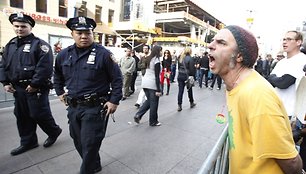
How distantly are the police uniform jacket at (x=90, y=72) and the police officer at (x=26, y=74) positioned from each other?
26.6 inches

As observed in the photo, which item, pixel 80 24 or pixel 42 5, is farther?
pixel 42 5

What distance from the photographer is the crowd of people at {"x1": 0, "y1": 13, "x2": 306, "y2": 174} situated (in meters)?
1.11

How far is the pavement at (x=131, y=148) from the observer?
3.21 metres

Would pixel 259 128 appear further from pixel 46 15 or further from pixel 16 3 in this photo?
pixel 46 15

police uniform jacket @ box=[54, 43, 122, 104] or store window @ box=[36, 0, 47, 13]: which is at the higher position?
store window @ box=[36, 0, 47, 13]

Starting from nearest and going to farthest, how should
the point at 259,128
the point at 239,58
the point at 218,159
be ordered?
the point at 259,128, the point at 239,58, the point at 218,159

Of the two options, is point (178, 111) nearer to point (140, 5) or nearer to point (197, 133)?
point (197, 133)

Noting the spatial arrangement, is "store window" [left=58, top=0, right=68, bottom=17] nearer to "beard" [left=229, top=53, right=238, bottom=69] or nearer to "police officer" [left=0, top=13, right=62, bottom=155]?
"police officer" [left=0, top=13, right=62, bottom=155]

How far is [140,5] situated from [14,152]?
2362 cm

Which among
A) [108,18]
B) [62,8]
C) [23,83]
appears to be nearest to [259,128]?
[23,83]

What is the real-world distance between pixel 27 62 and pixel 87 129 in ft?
5.24

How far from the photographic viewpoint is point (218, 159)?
1.53m

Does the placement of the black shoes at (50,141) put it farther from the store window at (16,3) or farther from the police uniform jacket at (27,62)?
the store window at (16,3)

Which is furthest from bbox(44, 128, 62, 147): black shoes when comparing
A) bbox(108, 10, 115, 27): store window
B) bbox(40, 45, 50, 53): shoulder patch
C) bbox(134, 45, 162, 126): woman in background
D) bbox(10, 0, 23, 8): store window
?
bbox(108, 10, 115, 27): store window
